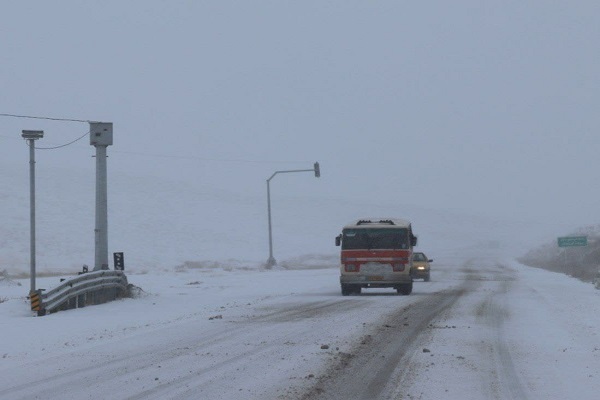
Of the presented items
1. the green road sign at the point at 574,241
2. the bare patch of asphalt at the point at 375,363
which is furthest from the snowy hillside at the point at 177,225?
the bare patch of asphalt at the point at 375,363

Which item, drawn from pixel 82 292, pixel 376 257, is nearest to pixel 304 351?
pixel 82 292

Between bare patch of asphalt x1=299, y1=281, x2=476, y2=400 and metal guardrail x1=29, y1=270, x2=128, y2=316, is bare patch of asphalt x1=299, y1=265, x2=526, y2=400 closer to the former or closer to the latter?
bare patch of asphalt x1=299, y1=281, x2=476, y2=400

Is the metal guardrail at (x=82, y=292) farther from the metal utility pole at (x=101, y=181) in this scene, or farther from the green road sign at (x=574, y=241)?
the green road sign at (x=574, y=241)

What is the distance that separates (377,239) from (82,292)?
31.4 feet

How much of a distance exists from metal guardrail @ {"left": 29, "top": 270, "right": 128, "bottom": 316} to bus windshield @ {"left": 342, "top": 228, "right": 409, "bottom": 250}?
22.7ft

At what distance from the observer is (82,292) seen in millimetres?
23250

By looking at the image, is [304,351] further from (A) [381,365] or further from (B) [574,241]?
(B) [574,241]

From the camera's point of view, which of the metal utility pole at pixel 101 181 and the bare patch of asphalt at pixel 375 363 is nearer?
the bare patch of asphalt at pixel 375 363

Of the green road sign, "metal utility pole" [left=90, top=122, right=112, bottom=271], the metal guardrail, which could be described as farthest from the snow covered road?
the green road sign

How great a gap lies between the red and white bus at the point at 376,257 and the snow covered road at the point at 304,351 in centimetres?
385

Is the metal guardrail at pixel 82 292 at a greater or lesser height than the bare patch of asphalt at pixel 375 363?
greater

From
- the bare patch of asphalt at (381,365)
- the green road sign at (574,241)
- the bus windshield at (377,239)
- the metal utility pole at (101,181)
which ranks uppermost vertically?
the metal utility pole at (101,181)

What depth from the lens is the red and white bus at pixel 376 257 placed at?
28547 millimetres

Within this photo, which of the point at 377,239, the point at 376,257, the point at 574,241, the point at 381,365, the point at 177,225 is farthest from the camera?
the point at 177,225
